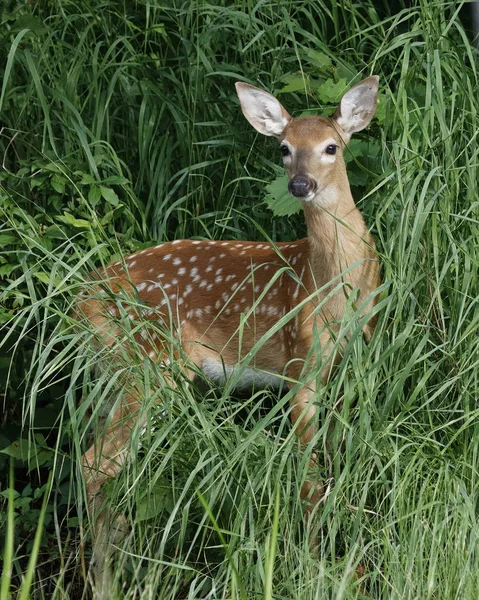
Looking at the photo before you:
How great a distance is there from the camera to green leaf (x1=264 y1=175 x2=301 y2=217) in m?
4.46

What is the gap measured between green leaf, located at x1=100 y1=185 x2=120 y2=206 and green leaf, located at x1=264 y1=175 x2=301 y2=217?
23.5 inches

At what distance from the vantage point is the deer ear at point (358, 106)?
4.25 meters

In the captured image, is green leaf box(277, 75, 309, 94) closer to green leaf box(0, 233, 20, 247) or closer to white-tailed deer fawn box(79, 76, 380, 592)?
white-tailed deer fawn box(79, 76, 380, 592)

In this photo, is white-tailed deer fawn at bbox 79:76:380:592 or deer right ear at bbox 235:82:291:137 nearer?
white-tailed deer fawn at bbox 79:76:380:592

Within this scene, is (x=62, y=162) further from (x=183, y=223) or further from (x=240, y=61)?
(x=240, y=61)

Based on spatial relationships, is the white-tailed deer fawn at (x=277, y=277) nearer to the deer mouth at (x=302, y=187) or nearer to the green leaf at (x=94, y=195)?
the deer mouth at (x=302, y=187)

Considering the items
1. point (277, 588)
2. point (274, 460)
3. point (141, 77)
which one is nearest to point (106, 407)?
point (274, 460)

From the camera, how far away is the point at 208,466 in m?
3.57

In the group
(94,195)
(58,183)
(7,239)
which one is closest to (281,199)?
(94,195)

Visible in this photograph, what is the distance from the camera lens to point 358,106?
14.3 ft

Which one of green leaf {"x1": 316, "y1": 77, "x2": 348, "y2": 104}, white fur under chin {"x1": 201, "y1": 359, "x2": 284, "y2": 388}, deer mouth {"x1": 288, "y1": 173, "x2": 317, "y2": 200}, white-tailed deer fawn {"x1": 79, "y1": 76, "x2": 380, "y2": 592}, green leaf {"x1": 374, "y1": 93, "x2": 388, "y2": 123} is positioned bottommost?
white fur under chin {"x1": 201, "y1": 359, "x2": 284, "y2": 388}

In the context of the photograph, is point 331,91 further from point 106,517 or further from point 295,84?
point 106,517

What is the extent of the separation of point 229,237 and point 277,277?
2.64 ft

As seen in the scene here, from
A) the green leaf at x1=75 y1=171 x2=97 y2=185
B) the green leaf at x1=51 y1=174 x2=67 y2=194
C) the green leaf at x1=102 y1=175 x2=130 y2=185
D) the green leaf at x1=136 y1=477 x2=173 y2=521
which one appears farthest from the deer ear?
the green leaf at x1=136 y1=477 x2=173 y2=521
